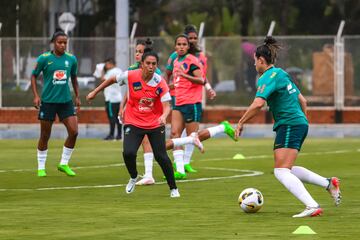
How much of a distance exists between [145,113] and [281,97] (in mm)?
2847

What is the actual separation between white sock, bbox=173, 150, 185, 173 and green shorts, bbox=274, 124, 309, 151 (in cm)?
518

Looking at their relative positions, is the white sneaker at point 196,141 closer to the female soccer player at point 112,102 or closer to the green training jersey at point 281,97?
the green training jersey at point 281,97

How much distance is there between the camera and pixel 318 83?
36656mm

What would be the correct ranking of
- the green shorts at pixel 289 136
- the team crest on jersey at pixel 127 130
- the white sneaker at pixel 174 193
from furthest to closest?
the team crest on jersey at pixel 127 130, the white sneaker at pixel 174 193, the green shorts at pixel 289 136

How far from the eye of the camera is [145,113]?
16609 millimetres

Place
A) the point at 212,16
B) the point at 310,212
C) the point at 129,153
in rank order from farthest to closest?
the point at 212,16
the point at 129,153
the point at 310,212

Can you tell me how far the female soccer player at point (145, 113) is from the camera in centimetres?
1641

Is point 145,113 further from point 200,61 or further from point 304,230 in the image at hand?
point 304,230

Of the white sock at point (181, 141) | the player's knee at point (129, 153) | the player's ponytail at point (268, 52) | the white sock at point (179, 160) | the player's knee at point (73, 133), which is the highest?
the player's ponytail at point (268, 52)

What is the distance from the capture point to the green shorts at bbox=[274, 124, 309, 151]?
14.2m

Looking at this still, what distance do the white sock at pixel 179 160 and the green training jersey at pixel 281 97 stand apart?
5.09 metres

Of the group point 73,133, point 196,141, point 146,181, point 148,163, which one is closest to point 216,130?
point 196,141

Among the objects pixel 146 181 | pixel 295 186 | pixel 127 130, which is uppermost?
pixel 127 130


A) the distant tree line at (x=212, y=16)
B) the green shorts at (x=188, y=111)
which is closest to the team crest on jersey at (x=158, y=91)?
the green shorts at (x=188, y=111)
